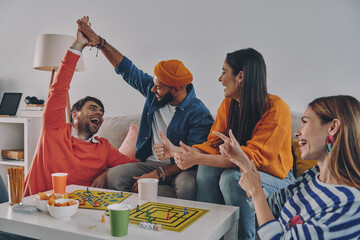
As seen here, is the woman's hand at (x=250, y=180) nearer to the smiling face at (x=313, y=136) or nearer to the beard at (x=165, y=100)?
the smiling face at (x=313, y=136)

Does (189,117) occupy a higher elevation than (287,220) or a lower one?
higher

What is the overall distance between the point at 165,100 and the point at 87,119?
0.50 metres

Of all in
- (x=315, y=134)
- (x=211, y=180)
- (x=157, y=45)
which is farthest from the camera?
(x=157, y=45)

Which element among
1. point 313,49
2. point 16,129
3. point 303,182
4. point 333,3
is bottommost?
point 16,129

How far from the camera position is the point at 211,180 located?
1639 millimetres

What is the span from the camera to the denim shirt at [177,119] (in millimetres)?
2062

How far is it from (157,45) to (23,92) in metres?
1.67

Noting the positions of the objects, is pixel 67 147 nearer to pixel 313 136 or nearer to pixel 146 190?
pixel 146 190

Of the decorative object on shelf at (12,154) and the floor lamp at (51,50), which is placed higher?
the floor lamp at (51,50)

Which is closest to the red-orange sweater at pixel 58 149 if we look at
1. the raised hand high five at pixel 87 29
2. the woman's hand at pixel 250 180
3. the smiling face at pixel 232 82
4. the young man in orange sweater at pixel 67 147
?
the young man in orange sweater at pixel 67 147

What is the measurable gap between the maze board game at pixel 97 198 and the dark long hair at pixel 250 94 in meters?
0.67

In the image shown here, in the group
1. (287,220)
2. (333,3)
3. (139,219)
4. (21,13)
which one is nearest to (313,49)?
(333,3)

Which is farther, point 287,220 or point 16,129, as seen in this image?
point 16,129

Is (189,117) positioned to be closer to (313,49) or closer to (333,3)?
(313,49)
